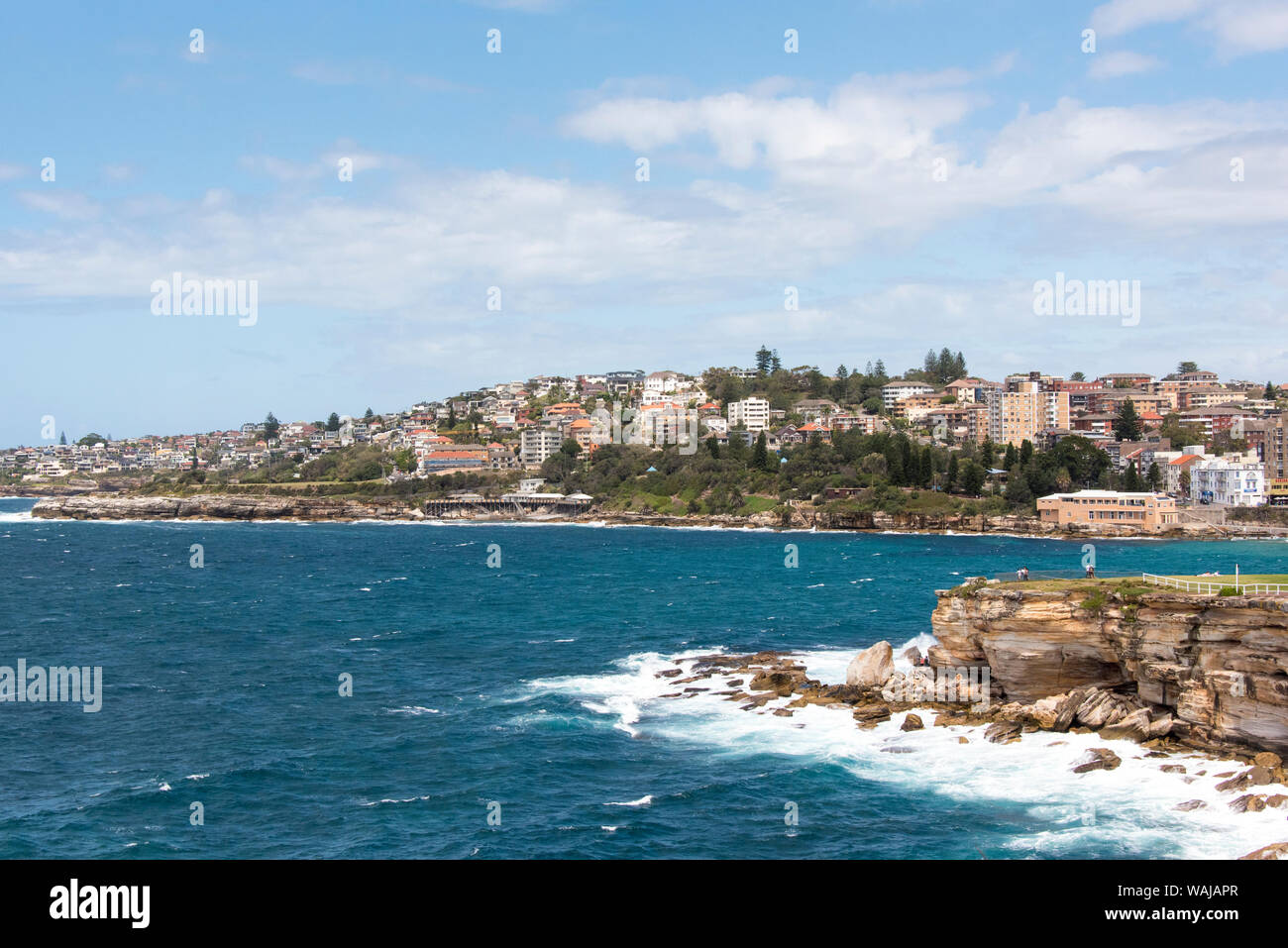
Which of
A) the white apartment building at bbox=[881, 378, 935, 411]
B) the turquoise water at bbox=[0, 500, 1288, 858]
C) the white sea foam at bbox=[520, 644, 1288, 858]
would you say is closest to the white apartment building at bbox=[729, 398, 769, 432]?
the white apartment building at bbox=[881, 378, 935, 411]

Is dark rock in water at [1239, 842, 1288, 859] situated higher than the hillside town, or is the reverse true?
the hillside town

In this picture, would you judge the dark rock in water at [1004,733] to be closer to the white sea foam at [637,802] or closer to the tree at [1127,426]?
the white sea foam at [637,802]

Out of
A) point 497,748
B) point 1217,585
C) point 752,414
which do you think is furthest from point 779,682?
point 752,414

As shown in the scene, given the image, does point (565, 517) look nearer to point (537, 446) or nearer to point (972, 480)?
point (537, 446)

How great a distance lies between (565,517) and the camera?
5719 inches

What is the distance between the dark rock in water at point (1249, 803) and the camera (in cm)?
2122

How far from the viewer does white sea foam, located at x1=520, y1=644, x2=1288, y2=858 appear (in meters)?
20.5

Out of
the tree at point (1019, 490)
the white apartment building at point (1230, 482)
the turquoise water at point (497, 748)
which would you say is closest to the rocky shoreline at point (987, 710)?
the turquoise water at point (497, 748)

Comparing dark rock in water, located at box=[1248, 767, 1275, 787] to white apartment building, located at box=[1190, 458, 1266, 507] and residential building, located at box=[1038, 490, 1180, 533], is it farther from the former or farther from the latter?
white apartment building, located at box=[1190, 458, 1266, 507]

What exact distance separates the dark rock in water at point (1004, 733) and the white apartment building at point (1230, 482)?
352 feet

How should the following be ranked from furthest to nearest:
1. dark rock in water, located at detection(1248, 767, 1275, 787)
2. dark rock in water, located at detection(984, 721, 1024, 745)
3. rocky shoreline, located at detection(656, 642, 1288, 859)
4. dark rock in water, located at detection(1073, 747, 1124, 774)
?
1. dark rock in water, located at detection(984, 721, 1024, 745)
2. dark rock in water, located at detection(1073, 747, 1124, 774)
3. rocky shoreline, located at detection(656, 642, 1288, 859)
4. dark rock in water, located at detection(1248, 767, 1275, 787)

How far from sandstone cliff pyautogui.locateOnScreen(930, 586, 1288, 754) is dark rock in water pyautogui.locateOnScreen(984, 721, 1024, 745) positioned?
2.99m

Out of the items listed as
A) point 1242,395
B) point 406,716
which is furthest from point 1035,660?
point 1242,395
